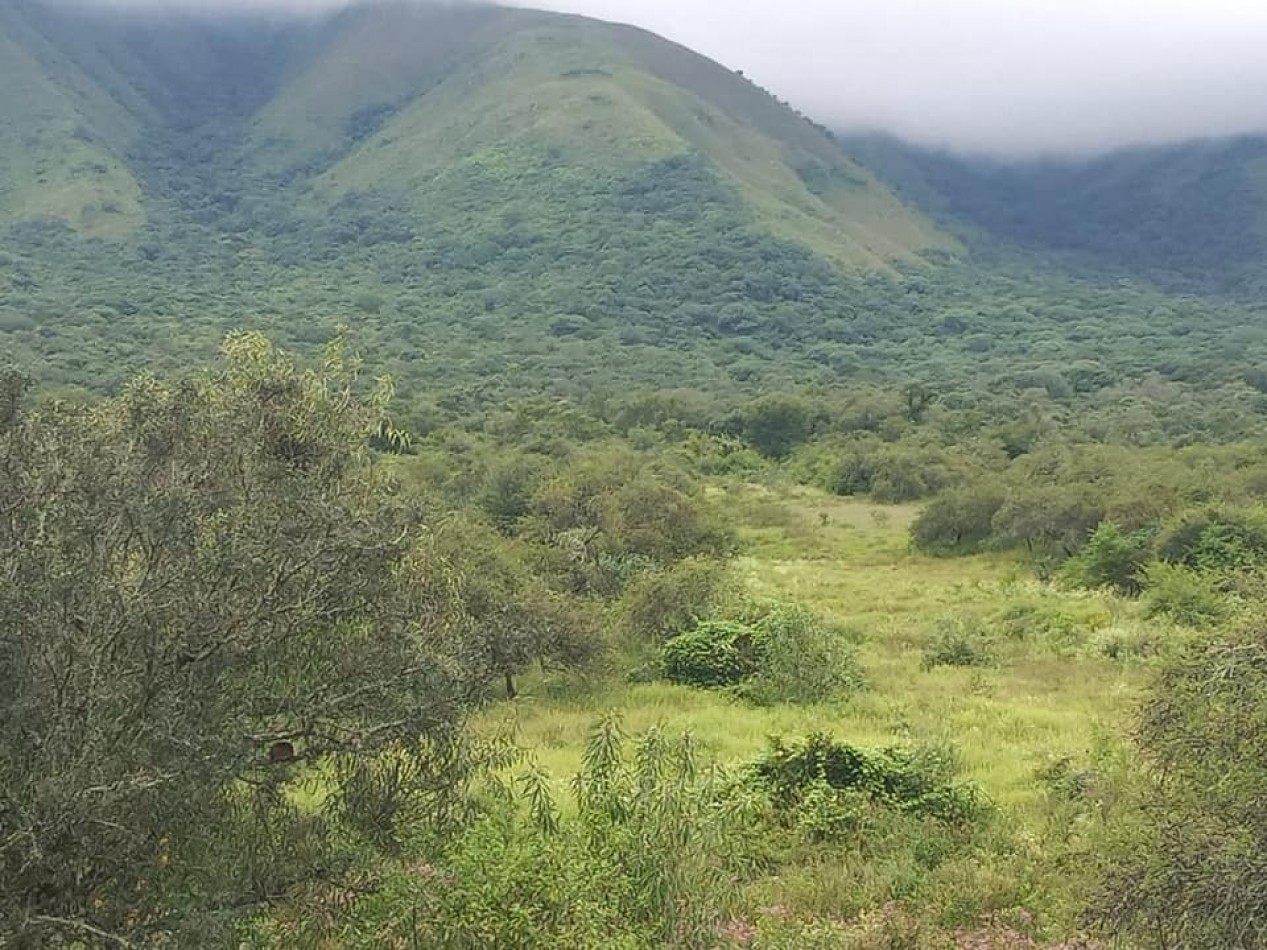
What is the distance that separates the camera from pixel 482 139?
172 m

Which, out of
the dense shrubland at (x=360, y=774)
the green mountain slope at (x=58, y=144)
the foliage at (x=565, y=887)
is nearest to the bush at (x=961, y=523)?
the dense shrubland at (x=360, y=774)

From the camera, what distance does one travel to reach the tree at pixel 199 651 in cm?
636

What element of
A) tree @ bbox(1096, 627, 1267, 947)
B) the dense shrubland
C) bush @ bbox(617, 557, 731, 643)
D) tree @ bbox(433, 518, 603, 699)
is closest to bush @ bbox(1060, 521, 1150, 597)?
bush @ bbox(617, 557, 731, 643)

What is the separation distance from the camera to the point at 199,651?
22.8 feet

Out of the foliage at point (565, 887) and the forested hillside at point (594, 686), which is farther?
the foliage at point (565, 887)

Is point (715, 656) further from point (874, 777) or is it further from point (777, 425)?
point (777, 425)

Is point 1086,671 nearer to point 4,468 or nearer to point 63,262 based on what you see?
point 4,468

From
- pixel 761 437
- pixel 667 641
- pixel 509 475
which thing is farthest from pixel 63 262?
pixel 667 641

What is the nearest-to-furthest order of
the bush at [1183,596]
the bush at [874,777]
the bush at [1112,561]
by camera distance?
the bush at [874,777]
the bush at [1183,596]
the bush at [1112,561]

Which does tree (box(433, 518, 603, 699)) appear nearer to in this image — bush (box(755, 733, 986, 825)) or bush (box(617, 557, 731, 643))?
bush (box(617, 557, 731, 643))

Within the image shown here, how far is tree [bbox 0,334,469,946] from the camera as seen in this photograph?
20.9 feet

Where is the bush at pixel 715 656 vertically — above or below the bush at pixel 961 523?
above

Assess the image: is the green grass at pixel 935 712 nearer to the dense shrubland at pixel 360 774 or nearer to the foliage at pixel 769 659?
the dense shrubland at pixel 360 774

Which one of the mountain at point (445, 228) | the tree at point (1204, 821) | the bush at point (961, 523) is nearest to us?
the tree at point (1204, 821)
